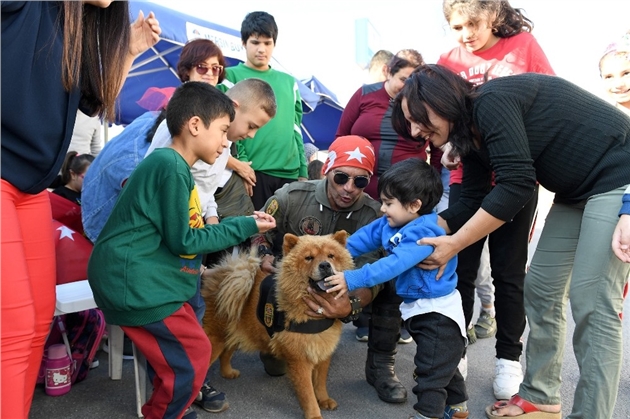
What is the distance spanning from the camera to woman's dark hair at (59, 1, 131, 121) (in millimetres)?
1884

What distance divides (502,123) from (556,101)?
0.28m

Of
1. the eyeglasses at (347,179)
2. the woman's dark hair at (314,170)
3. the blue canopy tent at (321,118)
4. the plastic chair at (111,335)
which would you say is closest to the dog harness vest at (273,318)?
the plastic chair at (111,335)

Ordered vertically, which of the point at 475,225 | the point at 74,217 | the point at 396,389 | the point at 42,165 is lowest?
the point at 396,389

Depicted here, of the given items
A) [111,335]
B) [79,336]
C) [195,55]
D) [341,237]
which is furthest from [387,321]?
[195,55]

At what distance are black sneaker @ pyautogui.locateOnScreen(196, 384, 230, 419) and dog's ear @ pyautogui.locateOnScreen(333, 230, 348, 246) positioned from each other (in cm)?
103

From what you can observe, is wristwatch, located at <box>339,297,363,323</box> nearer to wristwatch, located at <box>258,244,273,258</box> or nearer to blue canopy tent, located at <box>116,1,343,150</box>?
wristwatch, located at <box>258,244,273,258</box>

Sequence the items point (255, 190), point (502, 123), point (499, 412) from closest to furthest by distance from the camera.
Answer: point (502, 123) → point (499, 412) → point (255, 190)

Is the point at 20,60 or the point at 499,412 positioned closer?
the point at 20,60

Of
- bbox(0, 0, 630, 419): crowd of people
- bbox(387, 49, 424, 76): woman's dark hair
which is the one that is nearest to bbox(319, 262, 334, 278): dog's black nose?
bbox(0, 0, 630, 419): crowd of people

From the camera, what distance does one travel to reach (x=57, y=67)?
5.59ft

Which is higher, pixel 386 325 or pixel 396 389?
pixel 386 325

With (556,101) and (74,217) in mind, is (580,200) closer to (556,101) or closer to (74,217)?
(556,101)

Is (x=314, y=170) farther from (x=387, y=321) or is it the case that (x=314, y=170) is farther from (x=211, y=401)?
(x=211, y=401)

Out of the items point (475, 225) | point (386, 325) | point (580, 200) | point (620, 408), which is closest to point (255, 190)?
point (386, 325)
